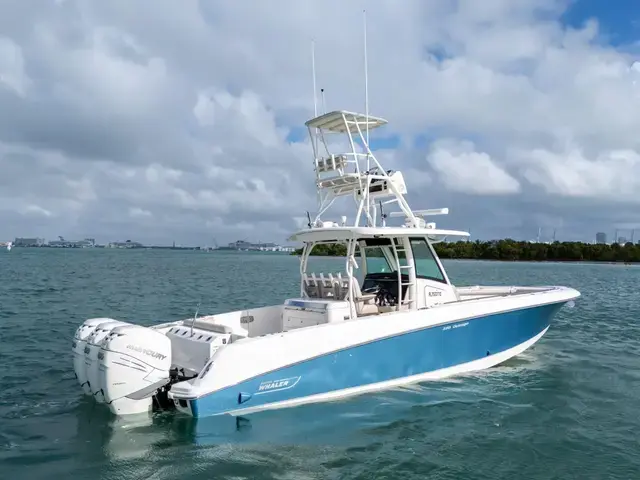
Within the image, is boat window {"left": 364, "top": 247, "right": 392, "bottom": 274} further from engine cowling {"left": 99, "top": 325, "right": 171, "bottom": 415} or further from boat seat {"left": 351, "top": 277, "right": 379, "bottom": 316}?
engine cowling {"left": 99, "top": 325, "right": 171, "bottom": 415}

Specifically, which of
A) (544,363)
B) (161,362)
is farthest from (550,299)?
(161,362)

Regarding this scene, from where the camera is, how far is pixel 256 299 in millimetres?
23141

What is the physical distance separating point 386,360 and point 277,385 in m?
1.96

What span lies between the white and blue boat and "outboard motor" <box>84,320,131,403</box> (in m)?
0.02

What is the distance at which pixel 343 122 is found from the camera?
9320 mm

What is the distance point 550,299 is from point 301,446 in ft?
22.1

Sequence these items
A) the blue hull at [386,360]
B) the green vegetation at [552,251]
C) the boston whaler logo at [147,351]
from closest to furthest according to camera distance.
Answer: the boston whaler logo at [147,351]
the blue hull at [386,360]
the green vegetation at [552,251]

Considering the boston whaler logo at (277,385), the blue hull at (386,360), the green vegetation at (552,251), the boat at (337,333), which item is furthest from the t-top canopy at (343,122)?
the green vegetation at (552,251)

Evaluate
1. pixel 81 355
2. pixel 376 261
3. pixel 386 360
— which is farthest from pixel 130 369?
pixel 376 261

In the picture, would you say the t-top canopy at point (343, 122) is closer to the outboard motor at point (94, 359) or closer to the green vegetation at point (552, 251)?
the outboard motor at point (94, 359)

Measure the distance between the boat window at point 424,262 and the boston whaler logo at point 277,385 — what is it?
350 centimetres

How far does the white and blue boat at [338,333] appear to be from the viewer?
21.7 feet

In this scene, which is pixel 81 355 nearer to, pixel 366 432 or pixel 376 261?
pixel 366 432

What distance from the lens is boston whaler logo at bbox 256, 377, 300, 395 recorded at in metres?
6.92
